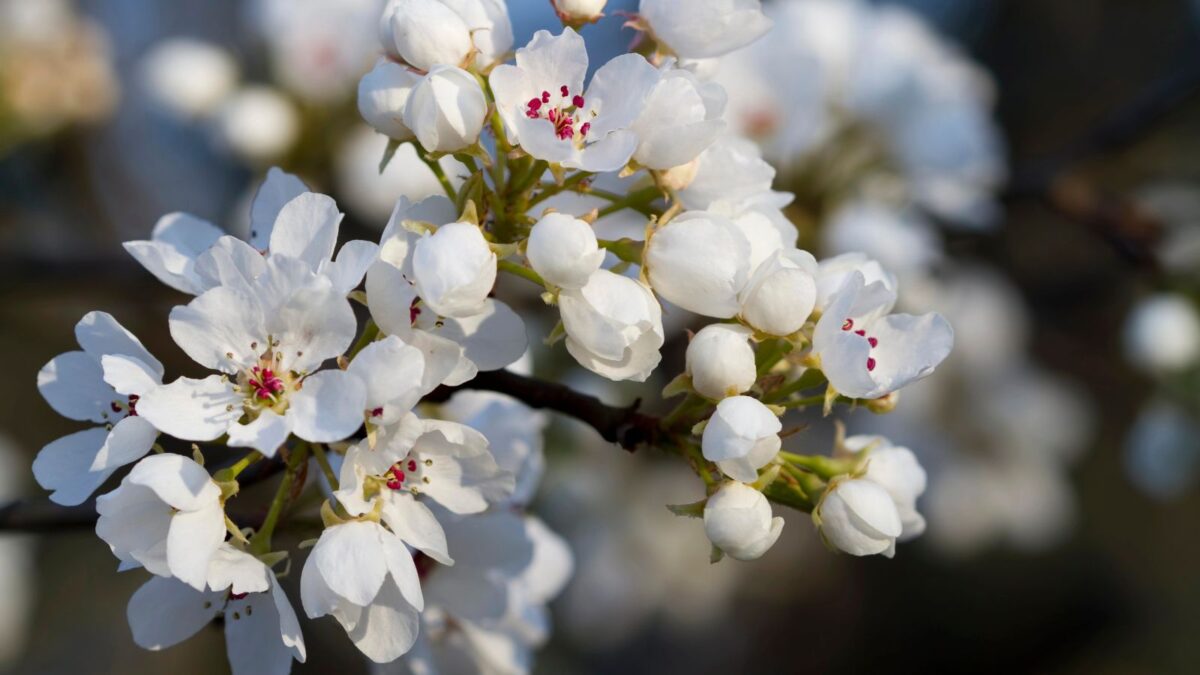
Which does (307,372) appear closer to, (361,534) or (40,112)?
(361,534)

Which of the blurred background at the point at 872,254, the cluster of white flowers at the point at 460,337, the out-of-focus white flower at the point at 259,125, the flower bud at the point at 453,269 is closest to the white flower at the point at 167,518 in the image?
the cluster of white flowers at the point at 460,337

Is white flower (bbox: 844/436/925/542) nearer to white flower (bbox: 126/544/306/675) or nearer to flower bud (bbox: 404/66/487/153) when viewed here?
flower bud (bbox: 404/66/487/153)

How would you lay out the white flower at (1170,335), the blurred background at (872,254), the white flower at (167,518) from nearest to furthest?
the white flower at (167,518) → the white flower at (1170,335) → the blurred background at (872,254)

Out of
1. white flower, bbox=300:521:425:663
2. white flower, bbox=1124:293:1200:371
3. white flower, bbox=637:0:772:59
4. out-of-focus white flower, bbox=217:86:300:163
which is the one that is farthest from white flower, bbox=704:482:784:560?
out-of-focus white flower, bbox=217:86:300:163

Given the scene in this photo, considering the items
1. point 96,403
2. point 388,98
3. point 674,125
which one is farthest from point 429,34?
point 96,403

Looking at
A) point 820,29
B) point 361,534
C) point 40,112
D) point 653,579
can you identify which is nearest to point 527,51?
point 361,534

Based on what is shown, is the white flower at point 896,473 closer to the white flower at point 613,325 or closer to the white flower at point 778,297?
the white flower at point 778,297
